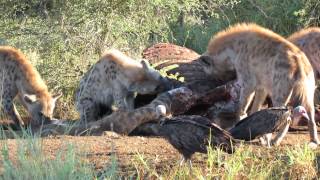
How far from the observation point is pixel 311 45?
802cm

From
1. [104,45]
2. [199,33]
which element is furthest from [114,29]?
[199,33]

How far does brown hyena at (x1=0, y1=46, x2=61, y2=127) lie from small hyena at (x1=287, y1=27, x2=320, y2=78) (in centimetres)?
319

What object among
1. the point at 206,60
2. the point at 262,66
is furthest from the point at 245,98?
the point at 206,60

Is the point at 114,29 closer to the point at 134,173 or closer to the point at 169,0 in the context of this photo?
the point at 169,0

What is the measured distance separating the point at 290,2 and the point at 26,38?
5770 millimetres

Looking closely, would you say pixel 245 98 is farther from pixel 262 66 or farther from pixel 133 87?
pixel 133 87

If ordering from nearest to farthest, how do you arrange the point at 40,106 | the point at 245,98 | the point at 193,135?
the point at 193,135 < the point at 245,98 < the point at 40,106

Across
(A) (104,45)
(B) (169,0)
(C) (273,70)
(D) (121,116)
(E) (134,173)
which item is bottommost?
(E) (134,173)

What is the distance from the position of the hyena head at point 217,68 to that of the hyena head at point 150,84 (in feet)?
1.88

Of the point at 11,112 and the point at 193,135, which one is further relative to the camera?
the point at 11,112

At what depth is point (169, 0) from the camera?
9.56m

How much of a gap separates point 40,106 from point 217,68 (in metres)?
2.34

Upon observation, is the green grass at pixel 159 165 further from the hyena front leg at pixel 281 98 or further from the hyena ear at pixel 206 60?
the hyena ear at pixel 206 60

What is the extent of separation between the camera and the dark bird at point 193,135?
16.6ft
